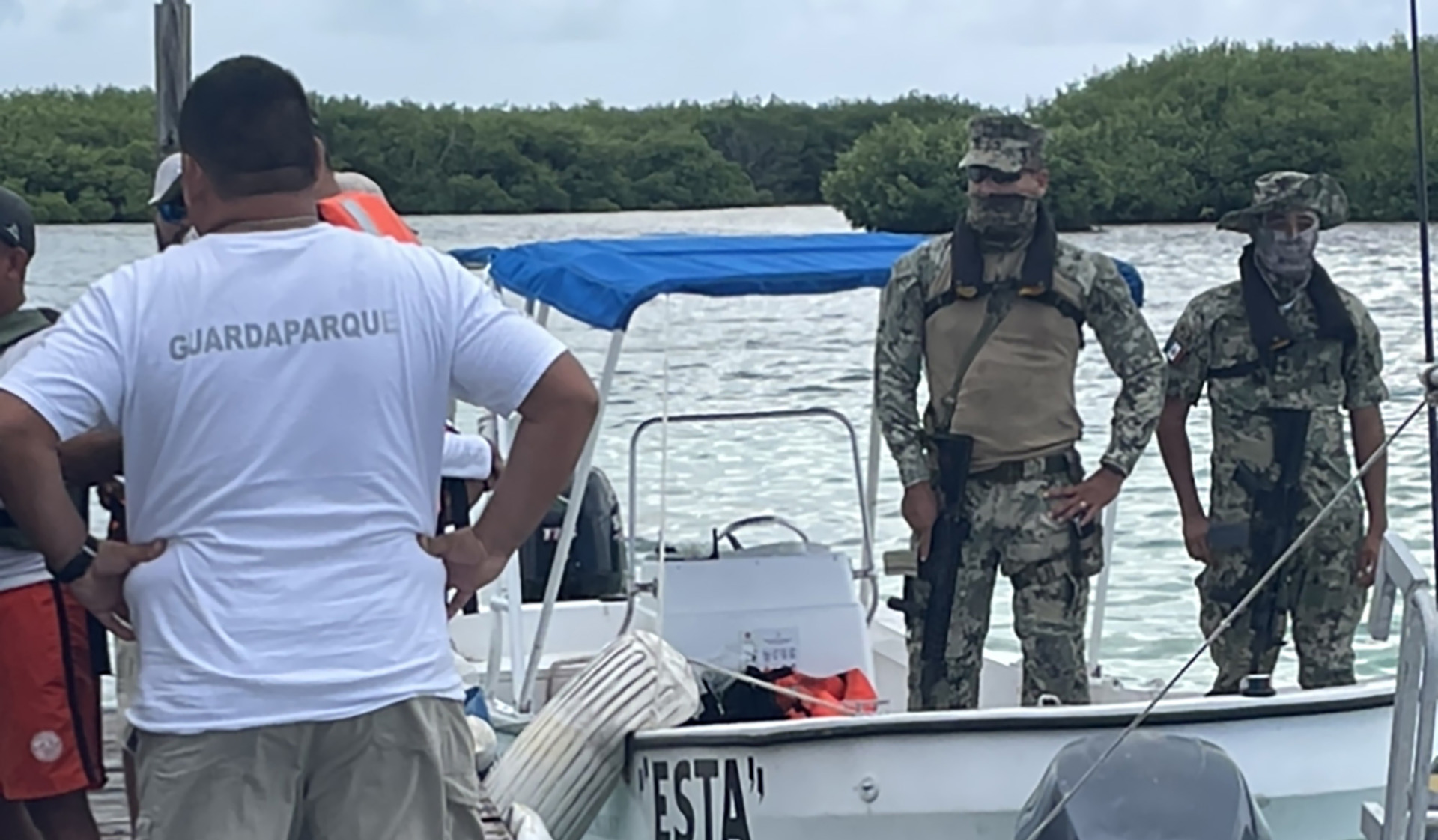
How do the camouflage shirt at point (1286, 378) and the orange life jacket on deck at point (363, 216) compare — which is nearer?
the orange life jacket on deck at point (363, 216)

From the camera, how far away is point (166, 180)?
144 inches

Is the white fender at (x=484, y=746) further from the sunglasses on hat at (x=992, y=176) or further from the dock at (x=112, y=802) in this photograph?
the sunglasses on hat at (x=992, y=176)

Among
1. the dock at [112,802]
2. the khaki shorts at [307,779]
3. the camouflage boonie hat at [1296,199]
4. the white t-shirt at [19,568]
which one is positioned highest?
the camouflage boonie hat at [1296,199]

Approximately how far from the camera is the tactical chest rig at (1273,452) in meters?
5.32

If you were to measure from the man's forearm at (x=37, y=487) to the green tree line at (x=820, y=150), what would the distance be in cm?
2718

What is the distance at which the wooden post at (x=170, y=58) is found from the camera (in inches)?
234

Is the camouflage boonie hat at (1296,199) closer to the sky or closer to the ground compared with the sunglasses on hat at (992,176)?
closer to the ground

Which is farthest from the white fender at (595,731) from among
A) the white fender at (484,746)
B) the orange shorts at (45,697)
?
the orange shorts at (45,697)

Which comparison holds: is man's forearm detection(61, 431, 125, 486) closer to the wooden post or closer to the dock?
the dock

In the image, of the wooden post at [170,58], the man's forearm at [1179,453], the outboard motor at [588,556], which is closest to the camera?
the man's forearm at [1179,453]

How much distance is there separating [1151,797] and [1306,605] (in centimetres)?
229

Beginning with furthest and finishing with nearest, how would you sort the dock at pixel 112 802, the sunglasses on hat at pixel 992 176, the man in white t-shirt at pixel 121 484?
the sunglasses on hat at pixel 992 176, the dock at pixel 112 802, the man in white t-shirt at pixel 121 484

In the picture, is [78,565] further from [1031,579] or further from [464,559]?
[1031,579]

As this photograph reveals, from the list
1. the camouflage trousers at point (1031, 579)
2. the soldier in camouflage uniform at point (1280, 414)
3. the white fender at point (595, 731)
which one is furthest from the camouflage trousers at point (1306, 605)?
the white fender at point (595, 731)
